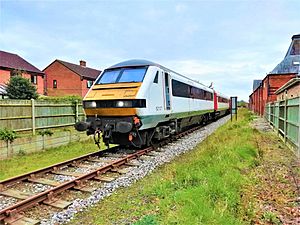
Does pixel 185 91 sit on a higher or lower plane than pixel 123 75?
lower

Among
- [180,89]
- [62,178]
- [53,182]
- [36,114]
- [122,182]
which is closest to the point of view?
[53,182]

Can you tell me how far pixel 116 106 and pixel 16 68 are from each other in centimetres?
2482

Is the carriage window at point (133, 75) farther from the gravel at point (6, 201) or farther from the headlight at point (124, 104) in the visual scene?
the gravel at point (6, 201)

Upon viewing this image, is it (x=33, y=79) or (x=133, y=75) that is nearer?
(x=133, y=75)

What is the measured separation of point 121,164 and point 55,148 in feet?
13.6

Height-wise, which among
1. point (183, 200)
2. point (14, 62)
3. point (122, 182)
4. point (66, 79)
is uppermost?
point (14, 62)

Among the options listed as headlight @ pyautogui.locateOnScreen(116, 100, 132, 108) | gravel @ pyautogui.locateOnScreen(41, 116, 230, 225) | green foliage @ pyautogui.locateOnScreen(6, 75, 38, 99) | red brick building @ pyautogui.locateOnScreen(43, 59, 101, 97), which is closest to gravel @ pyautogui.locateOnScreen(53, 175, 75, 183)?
gravel @ pyautogui.locateOnScreen(41, 116, 230, 225)

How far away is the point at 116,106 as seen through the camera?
8.70 meters

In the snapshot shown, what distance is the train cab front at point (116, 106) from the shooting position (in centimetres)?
855

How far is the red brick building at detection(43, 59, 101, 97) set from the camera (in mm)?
38312

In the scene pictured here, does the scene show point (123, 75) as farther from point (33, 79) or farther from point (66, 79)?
point (66, 79)

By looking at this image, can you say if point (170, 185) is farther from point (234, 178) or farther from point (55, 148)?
point (55, 148)

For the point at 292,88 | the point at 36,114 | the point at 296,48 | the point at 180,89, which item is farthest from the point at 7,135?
the point at 296,48

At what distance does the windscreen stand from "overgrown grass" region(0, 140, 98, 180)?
284cm
